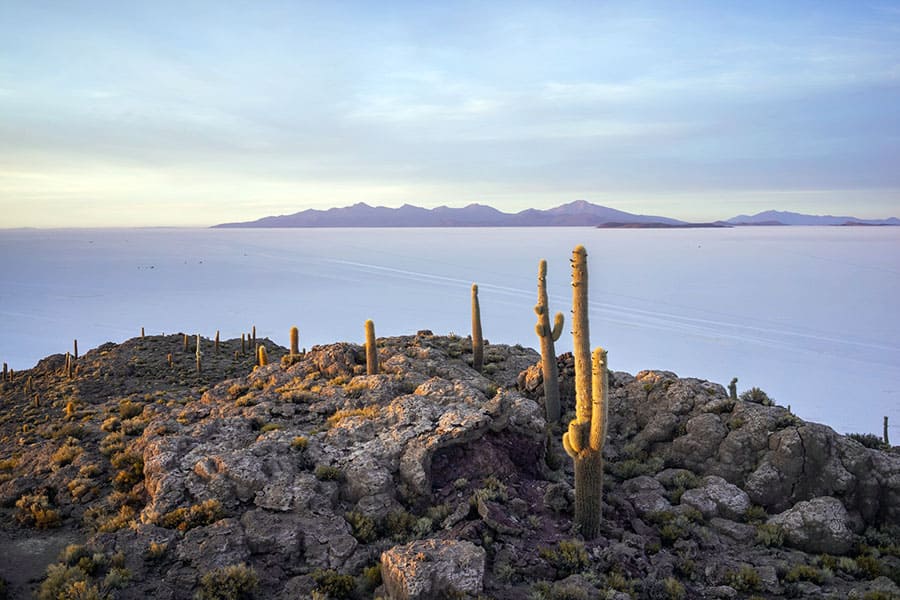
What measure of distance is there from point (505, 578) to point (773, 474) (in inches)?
332

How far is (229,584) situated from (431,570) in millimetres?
3808

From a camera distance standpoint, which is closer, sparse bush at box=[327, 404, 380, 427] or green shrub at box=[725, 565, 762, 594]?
green shrub at box=[725, 565, 762, 594]

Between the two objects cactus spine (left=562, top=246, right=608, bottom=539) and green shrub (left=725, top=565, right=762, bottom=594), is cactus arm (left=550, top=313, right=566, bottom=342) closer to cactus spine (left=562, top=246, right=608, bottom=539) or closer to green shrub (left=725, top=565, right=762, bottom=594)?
cactus spine (left=562, top=246, right=608, bottom=539)

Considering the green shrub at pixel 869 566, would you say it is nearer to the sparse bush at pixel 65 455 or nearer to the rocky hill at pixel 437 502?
the rocky hill at pixel 437 502

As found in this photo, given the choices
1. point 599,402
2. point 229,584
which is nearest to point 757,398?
point 599,402

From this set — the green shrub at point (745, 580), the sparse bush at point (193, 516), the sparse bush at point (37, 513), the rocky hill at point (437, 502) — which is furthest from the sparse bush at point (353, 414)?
the green shrub at point (745, 580)

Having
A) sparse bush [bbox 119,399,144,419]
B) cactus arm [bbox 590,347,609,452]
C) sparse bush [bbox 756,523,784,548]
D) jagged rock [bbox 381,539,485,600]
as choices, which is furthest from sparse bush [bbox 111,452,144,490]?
sparse bush [bbox 756,523,784,548]

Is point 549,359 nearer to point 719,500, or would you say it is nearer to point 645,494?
point 645,494

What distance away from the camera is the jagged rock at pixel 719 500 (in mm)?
14086

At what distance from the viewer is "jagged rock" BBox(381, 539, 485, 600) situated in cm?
951

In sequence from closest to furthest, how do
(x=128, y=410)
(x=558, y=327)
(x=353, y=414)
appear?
(x=353, y=414), (x=558, y=327), (x=128, y=410)

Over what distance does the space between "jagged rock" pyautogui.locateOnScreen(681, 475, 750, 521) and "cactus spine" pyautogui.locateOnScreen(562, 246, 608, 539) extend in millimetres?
3358

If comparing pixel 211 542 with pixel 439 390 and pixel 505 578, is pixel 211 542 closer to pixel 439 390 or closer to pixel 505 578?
pixel 505 578

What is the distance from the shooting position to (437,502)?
1320 cm
